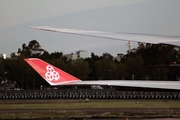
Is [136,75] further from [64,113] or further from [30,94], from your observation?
[64,113]

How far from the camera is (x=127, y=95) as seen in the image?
53531 millimetres

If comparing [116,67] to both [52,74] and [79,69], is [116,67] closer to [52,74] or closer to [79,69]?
[79,69]

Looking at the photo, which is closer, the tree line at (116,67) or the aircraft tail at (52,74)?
the aircraft tail at (52,74)

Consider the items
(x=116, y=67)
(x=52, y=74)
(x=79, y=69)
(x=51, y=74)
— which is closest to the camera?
(x=52, y=74)

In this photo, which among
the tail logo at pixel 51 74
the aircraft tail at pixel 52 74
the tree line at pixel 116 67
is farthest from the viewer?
the tree line at pixel 116 67

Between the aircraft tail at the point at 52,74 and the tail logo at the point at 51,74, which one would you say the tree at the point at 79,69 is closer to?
the aircraft tail at the point at 52,74

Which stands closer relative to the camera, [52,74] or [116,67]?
[52,74]

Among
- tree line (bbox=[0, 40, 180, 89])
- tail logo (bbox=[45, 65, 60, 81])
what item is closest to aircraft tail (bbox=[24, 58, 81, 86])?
tail logo (bbox=[45, 65, 60, 81])

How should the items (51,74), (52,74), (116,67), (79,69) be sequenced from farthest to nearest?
1. (79,69)
2. (116,67)
3. (51,74)
4. (52,74)

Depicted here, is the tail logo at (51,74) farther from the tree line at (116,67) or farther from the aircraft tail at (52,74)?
the tree line at (116,67)

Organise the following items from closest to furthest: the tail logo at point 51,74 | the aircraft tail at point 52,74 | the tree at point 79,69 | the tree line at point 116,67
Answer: the aircraft tail at point 52,74 → the tail logo at point 51,74 → the tree line at point 116,67 → the tree at point 79,69

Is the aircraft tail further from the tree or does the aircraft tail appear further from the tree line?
the tree

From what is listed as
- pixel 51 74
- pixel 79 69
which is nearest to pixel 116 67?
pixel 79 69

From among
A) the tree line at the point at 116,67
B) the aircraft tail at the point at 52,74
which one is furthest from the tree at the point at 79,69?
the aircraft tail at the point at 52,74
